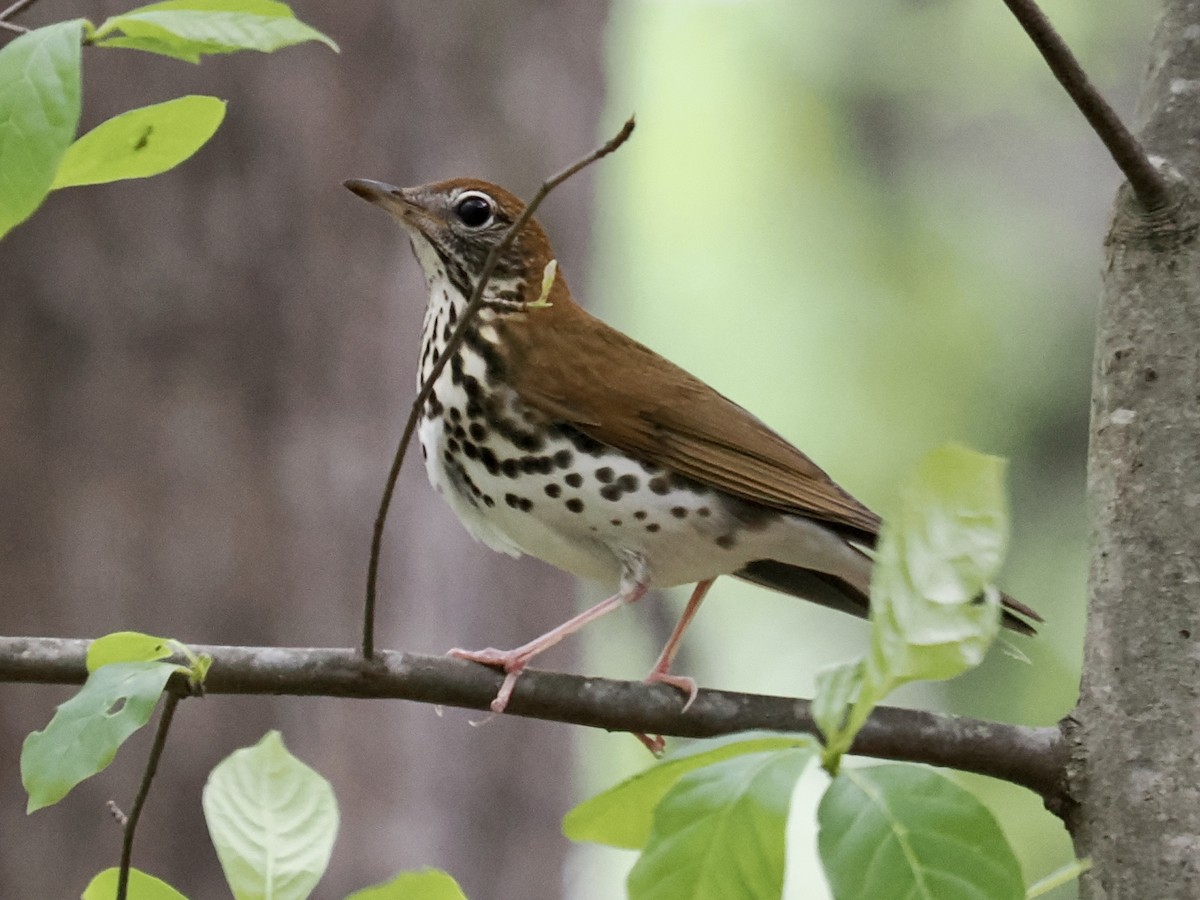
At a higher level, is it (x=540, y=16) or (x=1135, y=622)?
(x=1135, y=622)

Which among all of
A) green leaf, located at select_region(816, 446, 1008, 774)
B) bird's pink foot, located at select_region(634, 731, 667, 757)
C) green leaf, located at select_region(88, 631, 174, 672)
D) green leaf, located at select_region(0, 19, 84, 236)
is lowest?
bird's pink foot, located at select_region(634, 731, 667, 757)

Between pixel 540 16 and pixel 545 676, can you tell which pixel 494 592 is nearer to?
pixel 540 16

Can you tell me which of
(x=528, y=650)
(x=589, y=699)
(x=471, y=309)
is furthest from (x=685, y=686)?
(x=471, y=309)

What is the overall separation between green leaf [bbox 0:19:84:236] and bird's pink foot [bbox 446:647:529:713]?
2.41ft

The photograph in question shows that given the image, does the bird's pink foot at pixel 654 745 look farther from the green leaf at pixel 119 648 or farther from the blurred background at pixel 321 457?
the blurred background at pixel 321 457

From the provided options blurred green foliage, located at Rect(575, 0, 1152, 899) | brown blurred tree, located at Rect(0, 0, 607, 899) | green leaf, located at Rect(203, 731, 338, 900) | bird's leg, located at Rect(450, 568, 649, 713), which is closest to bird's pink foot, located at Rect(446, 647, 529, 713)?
bird's leg, located at Rect(450, 568, 649, 713)

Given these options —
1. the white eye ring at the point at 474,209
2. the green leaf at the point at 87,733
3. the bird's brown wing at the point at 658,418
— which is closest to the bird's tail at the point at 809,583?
the bird's brown wing at the point at 658,418

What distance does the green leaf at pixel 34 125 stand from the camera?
2.69 feet

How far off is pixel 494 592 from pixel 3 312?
1.35 meters

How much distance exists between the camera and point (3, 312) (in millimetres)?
3395

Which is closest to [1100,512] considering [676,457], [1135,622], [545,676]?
[1135,622]

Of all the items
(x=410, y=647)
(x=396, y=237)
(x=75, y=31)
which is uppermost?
(x=75, y=31)

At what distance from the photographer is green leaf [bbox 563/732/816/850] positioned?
2.72ft

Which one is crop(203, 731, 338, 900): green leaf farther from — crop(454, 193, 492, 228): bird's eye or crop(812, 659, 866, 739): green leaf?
crop(454, 193, 492, 228): bird's eye
